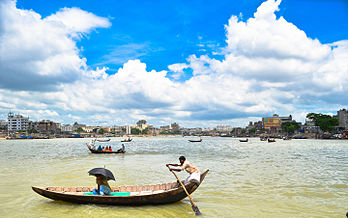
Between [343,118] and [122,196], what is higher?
[343,118]

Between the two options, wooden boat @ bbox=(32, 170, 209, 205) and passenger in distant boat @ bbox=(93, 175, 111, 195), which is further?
passenger in distant boat @ bbox=(93, 175, 111, 195)

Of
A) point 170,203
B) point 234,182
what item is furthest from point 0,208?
point 234,182

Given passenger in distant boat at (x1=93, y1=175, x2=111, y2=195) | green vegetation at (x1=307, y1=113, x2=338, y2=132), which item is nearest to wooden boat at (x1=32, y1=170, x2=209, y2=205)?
passenger in distant boat at (x1=93, y1=175, x2=111, y2=195)

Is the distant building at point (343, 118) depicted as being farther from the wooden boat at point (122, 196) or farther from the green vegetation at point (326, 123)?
the wooden boat at point (122, 196)

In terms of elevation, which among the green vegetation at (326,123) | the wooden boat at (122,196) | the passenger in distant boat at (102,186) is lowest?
the wooden boat at (122,196)

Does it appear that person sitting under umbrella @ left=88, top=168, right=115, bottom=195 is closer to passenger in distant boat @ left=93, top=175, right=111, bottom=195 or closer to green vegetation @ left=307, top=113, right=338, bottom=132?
passenger in distant boat @ left=93, top=175, right=111, bottom=195

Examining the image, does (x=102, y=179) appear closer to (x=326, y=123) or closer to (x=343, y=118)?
(x=326, y=123)

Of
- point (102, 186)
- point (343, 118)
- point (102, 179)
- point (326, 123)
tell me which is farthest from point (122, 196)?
point (343, 118)

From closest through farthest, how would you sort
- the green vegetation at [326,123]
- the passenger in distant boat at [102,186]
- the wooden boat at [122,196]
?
the wooden boat at [122,196]
the passenger in distant boat at [102,186]
the green vegetation at [326,123]

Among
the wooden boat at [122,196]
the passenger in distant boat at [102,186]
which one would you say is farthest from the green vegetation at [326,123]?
the passenger in distant boat at [102,186]

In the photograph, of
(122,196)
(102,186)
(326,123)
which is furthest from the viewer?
(326,123)

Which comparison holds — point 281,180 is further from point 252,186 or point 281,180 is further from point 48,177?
Answer: point 48,177

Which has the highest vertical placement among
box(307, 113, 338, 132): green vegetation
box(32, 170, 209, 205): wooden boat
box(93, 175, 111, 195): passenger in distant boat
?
box(307, 113, 338, 132): green vegetation

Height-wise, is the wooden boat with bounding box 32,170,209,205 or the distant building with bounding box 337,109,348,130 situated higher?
the distant building with bounding box 337,109,348,130
